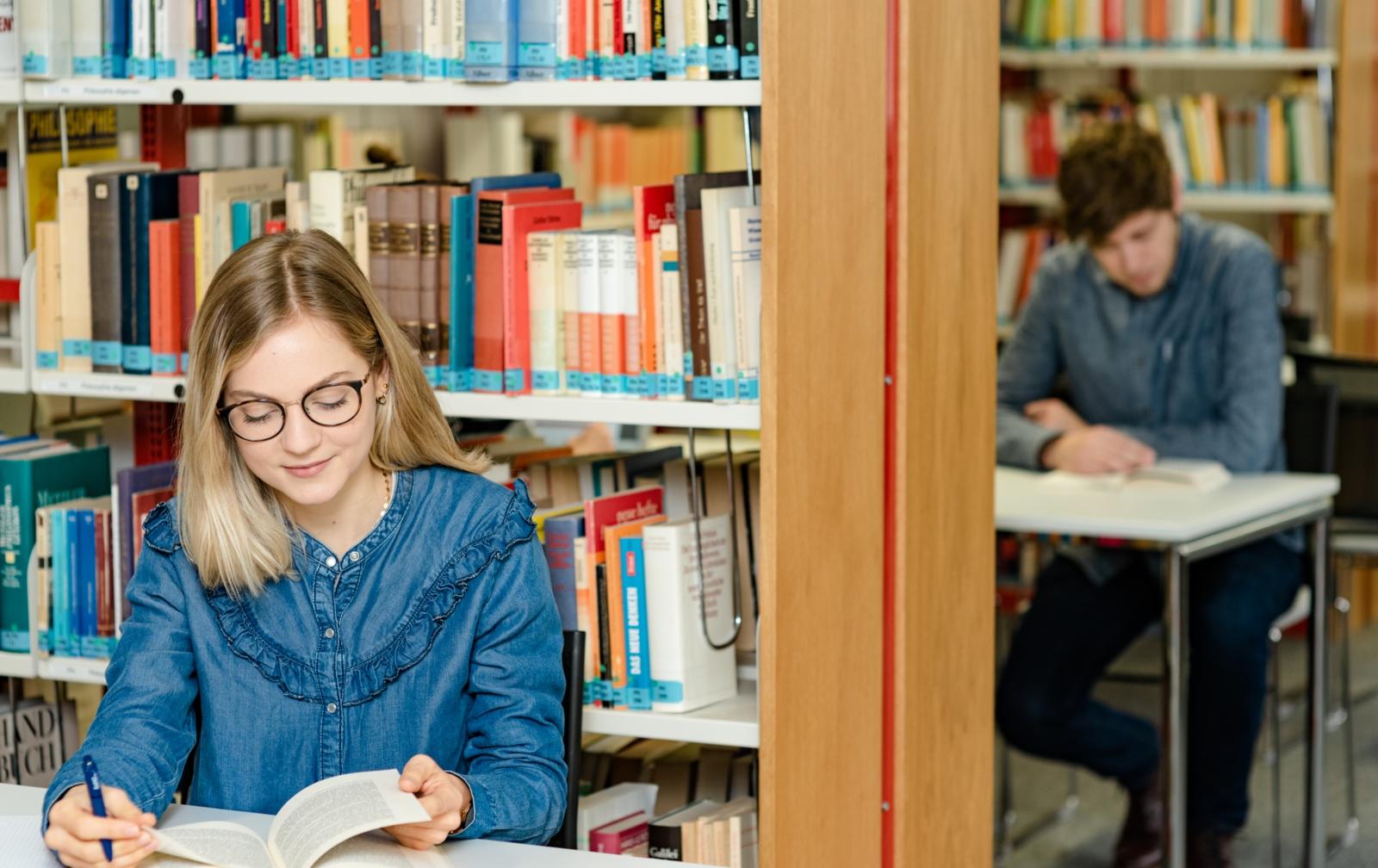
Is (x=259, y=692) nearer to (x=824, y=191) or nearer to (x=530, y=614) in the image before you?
(x=530, y=614)

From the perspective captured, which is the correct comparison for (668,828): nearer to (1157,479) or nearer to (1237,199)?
(1157,479)

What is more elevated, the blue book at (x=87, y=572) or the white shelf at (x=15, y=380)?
the white shelf at (x=15, y=380)

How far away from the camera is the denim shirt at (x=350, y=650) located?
80.8 inches

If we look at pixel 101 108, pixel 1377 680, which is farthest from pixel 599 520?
pixel 1377 680

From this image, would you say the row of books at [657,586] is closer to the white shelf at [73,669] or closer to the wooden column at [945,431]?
the wooden column at [945,431]

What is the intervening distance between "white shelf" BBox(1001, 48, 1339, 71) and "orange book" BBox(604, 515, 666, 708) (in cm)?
349

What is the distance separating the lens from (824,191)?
2.19 m

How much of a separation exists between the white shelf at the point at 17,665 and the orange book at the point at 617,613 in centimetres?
90

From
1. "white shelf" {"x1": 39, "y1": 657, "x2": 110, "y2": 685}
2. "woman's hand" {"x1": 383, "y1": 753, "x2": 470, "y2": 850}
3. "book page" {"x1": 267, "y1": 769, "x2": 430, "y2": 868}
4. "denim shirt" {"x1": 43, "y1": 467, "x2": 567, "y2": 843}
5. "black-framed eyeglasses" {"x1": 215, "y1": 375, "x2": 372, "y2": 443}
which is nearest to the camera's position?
"book page" {"x1": 267, "y1": 769, "x2": 430, "y2": 868}

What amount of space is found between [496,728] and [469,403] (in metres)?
0.56

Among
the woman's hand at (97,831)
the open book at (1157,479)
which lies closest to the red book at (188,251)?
the woman's hand at (97,831)

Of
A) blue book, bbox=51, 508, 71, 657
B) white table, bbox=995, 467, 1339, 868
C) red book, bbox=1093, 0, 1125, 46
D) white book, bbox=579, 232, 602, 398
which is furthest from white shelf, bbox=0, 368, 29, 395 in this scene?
red book, bbox=1093, 0, 1125, 46

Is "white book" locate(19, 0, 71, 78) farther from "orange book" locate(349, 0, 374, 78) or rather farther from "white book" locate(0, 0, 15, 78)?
"orange book" locate(349, 0, 374, 78)

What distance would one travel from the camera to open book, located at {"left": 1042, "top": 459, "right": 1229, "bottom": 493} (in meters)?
3.37
